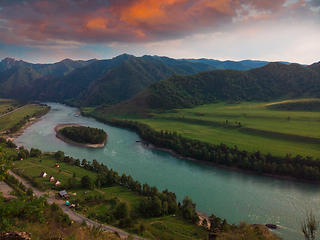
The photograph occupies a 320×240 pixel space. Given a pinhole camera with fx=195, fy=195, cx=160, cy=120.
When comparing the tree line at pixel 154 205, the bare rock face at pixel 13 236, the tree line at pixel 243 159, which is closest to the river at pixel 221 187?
the tree line at pixel 243 159

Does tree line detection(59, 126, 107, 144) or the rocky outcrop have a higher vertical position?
tree line detection(59, 126, 107, 144)

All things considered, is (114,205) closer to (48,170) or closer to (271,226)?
(48,170)

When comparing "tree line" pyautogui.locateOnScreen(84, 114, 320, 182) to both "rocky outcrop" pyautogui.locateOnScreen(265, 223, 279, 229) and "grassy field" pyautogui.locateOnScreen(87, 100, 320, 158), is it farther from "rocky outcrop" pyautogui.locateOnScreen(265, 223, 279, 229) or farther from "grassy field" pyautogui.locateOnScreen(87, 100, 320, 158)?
"rocky outcrop" pyautogui.locateOnScreen(265, 223, 279, 229)

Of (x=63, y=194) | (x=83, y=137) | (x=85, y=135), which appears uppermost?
(x=85, y=135)

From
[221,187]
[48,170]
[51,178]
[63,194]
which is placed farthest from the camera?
[48,170]

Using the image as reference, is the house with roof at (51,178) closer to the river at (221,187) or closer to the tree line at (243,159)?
the river at (221,187)

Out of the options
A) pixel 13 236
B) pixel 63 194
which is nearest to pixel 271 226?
pixel 13 236

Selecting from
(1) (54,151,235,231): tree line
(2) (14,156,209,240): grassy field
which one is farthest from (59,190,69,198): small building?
(1) (54,151,235,231): tree line
